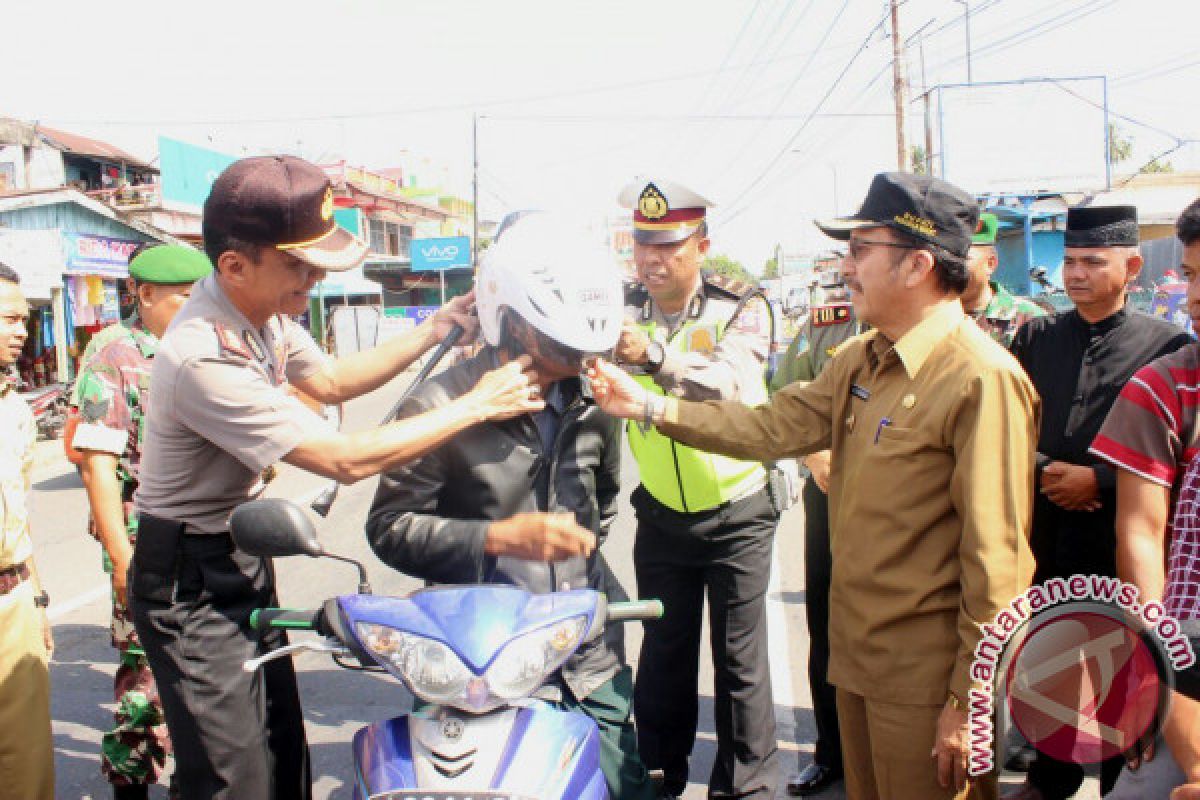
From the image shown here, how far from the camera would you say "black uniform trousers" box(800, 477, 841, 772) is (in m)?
3.54

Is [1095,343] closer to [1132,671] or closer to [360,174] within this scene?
[1132,671]

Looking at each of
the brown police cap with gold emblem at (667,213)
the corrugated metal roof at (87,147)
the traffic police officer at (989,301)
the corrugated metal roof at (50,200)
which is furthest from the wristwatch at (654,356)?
the corrugated metal roof at (87,147)

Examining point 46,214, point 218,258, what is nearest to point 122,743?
point 218,258

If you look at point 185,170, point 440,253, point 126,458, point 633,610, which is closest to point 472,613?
point 633,610

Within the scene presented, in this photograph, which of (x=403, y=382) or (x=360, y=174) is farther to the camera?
(x=360, y=174)

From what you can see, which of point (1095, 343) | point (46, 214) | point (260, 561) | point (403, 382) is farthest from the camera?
point (403, 382)

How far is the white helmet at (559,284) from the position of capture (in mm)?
2188

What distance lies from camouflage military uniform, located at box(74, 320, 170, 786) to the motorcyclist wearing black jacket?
Result: 1.82 metres

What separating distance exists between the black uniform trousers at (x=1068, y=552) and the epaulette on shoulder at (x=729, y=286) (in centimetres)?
128

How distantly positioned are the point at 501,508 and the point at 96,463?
2036 mm

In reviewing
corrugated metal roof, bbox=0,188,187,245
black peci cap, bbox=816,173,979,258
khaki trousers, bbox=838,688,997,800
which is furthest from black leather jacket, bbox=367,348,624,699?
corrugated metal roof, bbox=0,188,187,245

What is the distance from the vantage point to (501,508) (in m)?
2.23

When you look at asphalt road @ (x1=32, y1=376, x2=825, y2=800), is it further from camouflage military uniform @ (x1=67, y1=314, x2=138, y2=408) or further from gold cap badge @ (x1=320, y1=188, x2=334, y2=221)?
gold cap badge @ (x1=320, y1=188, x2=334, y2=221)

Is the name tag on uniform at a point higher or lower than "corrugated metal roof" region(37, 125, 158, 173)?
lower
